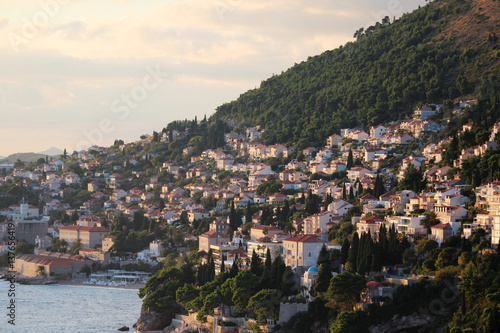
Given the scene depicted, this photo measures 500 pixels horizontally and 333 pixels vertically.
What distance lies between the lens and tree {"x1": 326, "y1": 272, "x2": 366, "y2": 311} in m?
34.6

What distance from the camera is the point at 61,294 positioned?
5878 cm

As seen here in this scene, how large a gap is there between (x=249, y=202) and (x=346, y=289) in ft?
89.7

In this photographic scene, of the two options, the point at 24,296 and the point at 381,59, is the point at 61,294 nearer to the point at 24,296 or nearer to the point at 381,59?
the point at 24,296

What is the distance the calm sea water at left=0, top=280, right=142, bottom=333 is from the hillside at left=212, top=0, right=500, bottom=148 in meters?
27.5

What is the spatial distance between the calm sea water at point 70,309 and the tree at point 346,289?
13425 mm

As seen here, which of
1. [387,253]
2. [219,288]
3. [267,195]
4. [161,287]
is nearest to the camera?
[387,253]

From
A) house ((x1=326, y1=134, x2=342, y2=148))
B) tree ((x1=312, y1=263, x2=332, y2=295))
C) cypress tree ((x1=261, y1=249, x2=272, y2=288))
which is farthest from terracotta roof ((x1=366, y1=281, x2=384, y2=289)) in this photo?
house ((x1=326, y1=134, x2=342, y2=148))

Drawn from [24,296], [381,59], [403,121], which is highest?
[381,59]

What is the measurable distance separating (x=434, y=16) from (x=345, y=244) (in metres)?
55.6

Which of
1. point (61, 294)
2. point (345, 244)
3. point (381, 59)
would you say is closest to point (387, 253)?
point (345, 244)

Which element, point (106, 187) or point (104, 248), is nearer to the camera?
point (104, 248)

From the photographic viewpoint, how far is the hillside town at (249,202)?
40.6 metres

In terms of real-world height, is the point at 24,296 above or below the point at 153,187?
below

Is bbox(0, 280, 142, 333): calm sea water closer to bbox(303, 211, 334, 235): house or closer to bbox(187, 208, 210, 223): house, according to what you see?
bbox(187, 208, 210, 223): house
